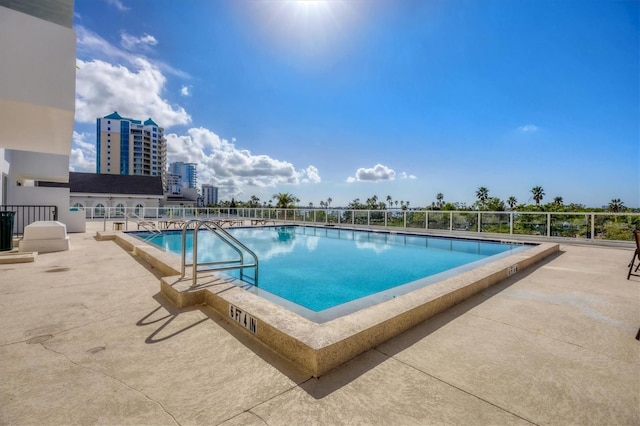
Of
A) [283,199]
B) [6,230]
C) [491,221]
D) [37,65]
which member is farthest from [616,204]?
[6,230]

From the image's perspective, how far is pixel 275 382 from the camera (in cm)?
167

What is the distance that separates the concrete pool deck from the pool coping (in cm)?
8

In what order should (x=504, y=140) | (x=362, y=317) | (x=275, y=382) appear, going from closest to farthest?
1. (x=275, y=382)
2. (x=362, y=317)
3. (x=504, y=140)

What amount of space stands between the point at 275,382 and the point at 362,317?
847mm

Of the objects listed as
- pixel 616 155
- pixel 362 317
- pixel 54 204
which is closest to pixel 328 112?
pixel 54 204

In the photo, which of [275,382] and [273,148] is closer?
[275,382]

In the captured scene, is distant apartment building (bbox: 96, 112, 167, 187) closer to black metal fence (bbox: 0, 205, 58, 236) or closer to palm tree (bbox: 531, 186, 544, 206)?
black metal fence (bbox: 0, 205, 58, 236)

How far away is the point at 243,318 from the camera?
7.77 feet

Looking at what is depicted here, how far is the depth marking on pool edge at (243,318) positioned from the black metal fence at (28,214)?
10428 millimetres

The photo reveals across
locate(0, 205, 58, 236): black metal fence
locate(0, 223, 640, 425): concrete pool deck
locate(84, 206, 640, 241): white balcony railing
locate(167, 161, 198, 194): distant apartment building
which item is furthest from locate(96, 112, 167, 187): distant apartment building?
locate(0, 223, 640, 425): concrete pool deck

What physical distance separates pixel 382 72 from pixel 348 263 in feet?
36.7

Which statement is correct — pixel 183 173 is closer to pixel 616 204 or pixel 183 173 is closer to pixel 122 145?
pixel 122 145

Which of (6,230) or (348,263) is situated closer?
(6,230)

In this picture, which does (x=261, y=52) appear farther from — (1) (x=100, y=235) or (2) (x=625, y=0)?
(2) (x=625, y=0)
